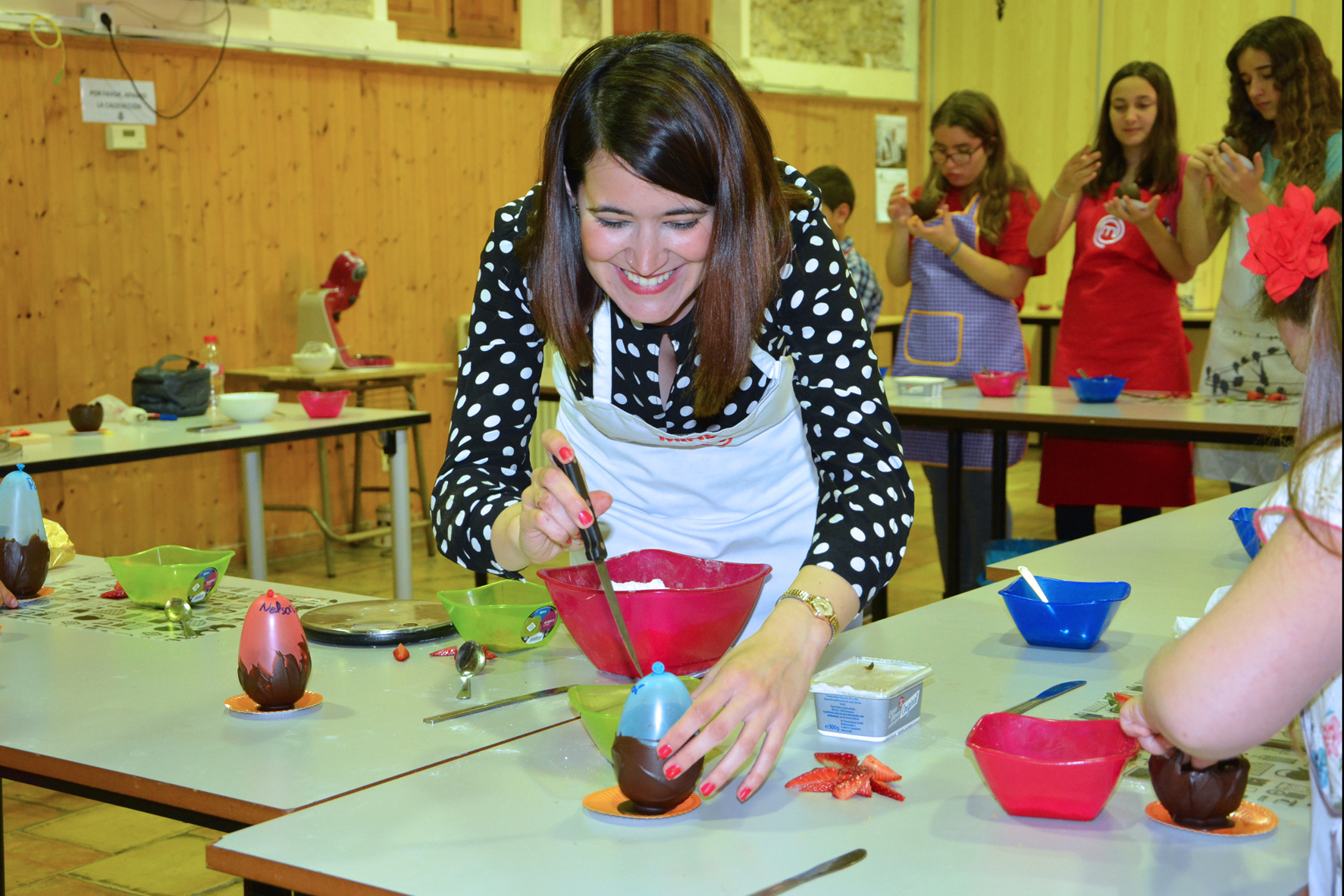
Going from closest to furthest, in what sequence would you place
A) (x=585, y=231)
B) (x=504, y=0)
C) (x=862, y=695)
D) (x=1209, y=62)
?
(x=862, y=695) < (x=585, y=231) < (x=504, y=0) < (x=1209, y=62)

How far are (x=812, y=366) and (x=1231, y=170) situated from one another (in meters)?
2.25

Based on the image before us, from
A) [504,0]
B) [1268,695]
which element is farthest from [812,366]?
[504,0]

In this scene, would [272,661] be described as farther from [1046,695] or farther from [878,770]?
[1046,695]

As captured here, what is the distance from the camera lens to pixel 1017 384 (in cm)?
417

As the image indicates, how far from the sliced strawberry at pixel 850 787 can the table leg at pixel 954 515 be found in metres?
2.74

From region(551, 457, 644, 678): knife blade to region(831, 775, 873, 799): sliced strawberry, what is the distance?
317mm

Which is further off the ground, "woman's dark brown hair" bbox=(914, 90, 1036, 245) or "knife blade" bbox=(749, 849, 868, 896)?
"woman's dark brown hair" bbox=(914, 90, 1036, 245)

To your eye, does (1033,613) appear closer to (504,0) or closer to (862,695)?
(862,695)

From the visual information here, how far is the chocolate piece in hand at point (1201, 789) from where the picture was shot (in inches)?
44.2

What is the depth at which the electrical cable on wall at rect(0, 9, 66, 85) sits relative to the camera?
483cm

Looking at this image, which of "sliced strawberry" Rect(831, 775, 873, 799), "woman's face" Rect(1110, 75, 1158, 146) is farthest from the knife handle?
"woman's face" Rect(1110, 75, 1158, 146)

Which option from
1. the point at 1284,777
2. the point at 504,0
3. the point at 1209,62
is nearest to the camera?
the point at 1284,777

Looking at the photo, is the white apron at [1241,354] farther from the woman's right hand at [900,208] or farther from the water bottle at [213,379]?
the water bottle at [213,379]

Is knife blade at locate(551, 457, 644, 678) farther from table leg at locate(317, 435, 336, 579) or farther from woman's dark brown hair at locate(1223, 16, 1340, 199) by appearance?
table leg at locate(317, 435, 336, 579)
